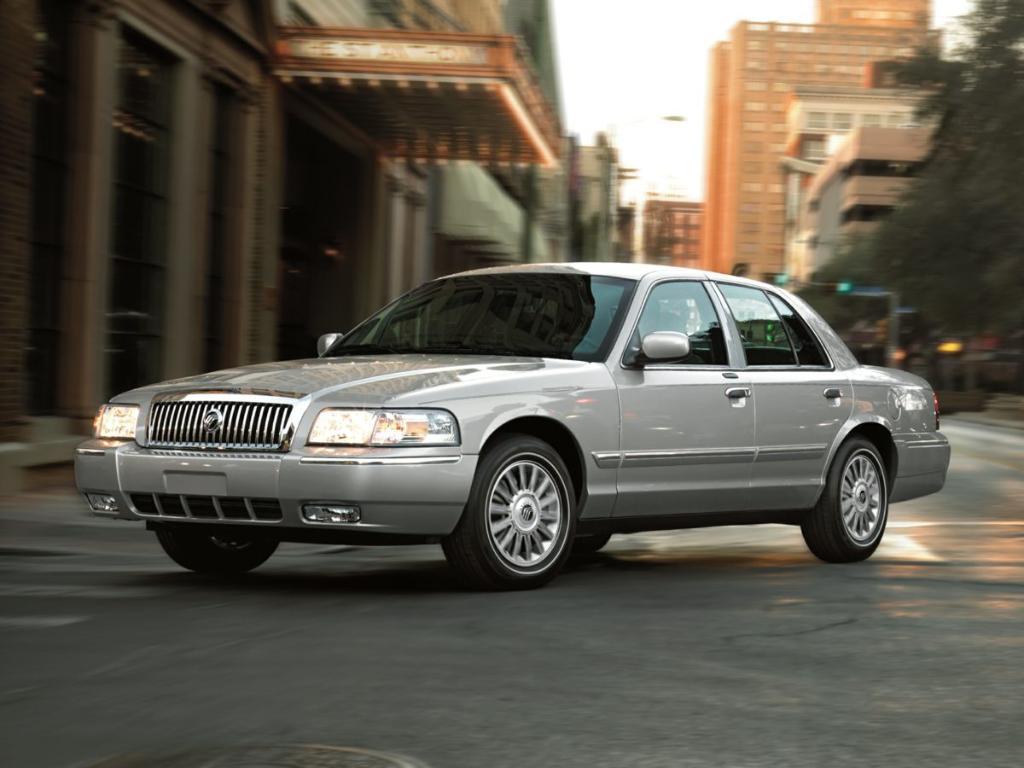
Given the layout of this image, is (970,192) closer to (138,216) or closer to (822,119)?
(138,216)

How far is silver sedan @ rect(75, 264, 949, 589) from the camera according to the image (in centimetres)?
709

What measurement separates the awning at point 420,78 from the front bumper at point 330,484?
1455cm

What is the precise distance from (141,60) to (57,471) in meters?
4.89

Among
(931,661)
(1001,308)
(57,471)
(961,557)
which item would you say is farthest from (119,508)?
(1001,308)

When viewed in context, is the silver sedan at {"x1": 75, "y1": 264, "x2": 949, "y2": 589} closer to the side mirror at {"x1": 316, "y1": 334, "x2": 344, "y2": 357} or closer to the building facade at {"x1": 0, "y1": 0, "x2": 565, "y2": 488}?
the side mirror at {"x1": 316, "y1": 334, "x2": 344, "y2": 357}

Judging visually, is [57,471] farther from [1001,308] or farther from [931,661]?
[1001,308]

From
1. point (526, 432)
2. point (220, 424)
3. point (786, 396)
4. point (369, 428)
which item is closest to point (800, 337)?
point (786, 396)

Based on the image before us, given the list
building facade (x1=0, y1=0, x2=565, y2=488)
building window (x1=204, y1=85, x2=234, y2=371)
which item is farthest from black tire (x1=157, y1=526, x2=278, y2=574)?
building window (x1=204, y1=85, x2=234, y2=371)

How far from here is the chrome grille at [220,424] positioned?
7.15m

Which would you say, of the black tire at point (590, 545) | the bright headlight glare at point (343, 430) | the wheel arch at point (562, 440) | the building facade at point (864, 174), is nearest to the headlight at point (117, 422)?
the bright headlight glare at point (343, 430)

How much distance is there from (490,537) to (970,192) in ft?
117

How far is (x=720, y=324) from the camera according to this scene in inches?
355

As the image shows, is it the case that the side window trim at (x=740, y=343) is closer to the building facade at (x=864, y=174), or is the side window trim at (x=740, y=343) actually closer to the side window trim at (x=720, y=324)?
the side window trim at (x=720, y=324)

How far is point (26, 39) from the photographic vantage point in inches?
530
